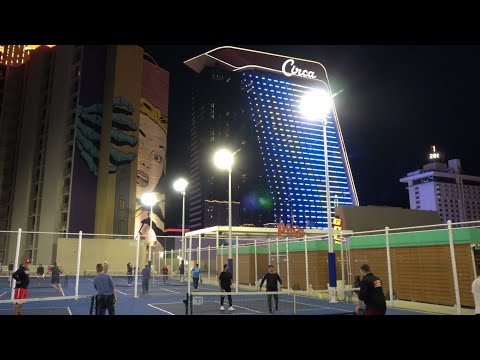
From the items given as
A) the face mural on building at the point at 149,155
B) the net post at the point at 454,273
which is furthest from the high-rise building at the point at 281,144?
the net post at the point at 454,273

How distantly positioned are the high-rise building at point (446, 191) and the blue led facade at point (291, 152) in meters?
59.1

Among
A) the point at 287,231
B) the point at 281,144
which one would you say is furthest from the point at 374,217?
the point at 281,144

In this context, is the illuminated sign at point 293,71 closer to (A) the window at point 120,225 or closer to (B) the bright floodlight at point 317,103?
(A) the window at point 120,225

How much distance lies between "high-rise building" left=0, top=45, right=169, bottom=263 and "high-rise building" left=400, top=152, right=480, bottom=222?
498ft

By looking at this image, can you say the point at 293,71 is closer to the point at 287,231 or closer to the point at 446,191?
the point at 446,191

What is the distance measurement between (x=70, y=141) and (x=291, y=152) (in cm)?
9137

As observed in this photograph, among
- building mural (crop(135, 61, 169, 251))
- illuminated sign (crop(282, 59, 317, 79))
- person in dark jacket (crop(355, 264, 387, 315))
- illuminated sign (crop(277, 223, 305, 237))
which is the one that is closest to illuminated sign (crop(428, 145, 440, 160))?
illuminated sign (crop(282, 59, 317, 79))

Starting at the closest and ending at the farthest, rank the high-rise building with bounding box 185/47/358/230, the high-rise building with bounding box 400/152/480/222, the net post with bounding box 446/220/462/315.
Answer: the net post with bounding box 446/220/462/315, the high-rise building with bounding box 185/47/358/230, the high-rise building with bounding box 400/152/480/222

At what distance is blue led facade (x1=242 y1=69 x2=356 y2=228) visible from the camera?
14800 centimetres

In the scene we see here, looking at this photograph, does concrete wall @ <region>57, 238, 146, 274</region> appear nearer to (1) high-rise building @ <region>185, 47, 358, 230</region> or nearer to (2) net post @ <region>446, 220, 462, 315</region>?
(2) net post @ <region>446, 220, 462, 315</region>

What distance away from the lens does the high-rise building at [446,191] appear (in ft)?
609

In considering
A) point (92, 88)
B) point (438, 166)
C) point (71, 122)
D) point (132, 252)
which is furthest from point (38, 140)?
point (438, 166)
